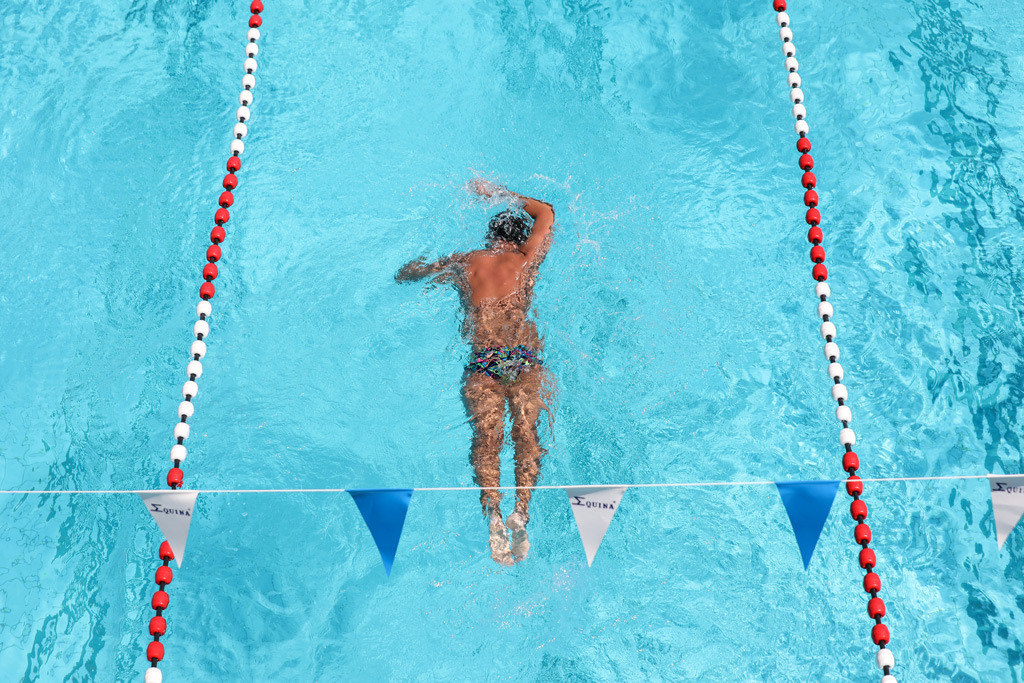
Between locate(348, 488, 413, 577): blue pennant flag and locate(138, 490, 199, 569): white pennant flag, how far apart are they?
61 centimetres

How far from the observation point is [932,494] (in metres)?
4.53

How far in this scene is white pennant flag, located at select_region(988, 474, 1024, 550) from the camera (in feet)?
10.1

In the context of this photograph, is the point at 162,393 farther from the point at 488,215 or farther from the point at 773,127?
the point at 773,127

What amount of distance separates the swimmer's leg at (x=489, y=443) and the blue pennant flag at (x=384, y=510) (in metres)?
0.96

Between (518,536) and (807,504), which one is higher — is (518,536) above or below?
below

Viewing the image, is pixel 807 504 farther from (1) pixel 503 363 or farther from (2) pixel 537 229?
(2) pixel 537 229

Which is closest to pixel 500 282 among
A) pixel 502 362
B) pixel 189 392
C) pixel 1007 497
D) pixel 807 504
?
pixel 502 362

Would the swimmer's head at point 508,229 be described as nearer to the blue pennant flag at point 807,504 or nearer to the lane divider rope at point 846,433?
the lane divider rope at point 846,433

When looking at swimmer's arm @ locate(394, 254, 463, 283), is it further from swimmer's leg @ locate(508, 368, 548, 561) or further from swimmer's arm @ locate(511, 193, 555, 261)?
swimmer's leg @ locate(508, 368, 548, 561)

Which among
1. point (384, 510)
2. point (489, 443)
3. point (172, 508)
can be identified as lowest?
point (489, 443)

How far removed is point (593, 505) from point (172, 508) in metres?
1.54

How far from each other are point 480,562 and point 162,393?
209 cm

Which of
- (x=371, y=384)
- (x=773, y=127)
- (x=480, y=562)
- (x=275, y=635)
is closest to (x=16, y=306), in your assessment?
(x=371, y=384)

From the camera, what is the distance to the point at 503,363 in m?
4.30
